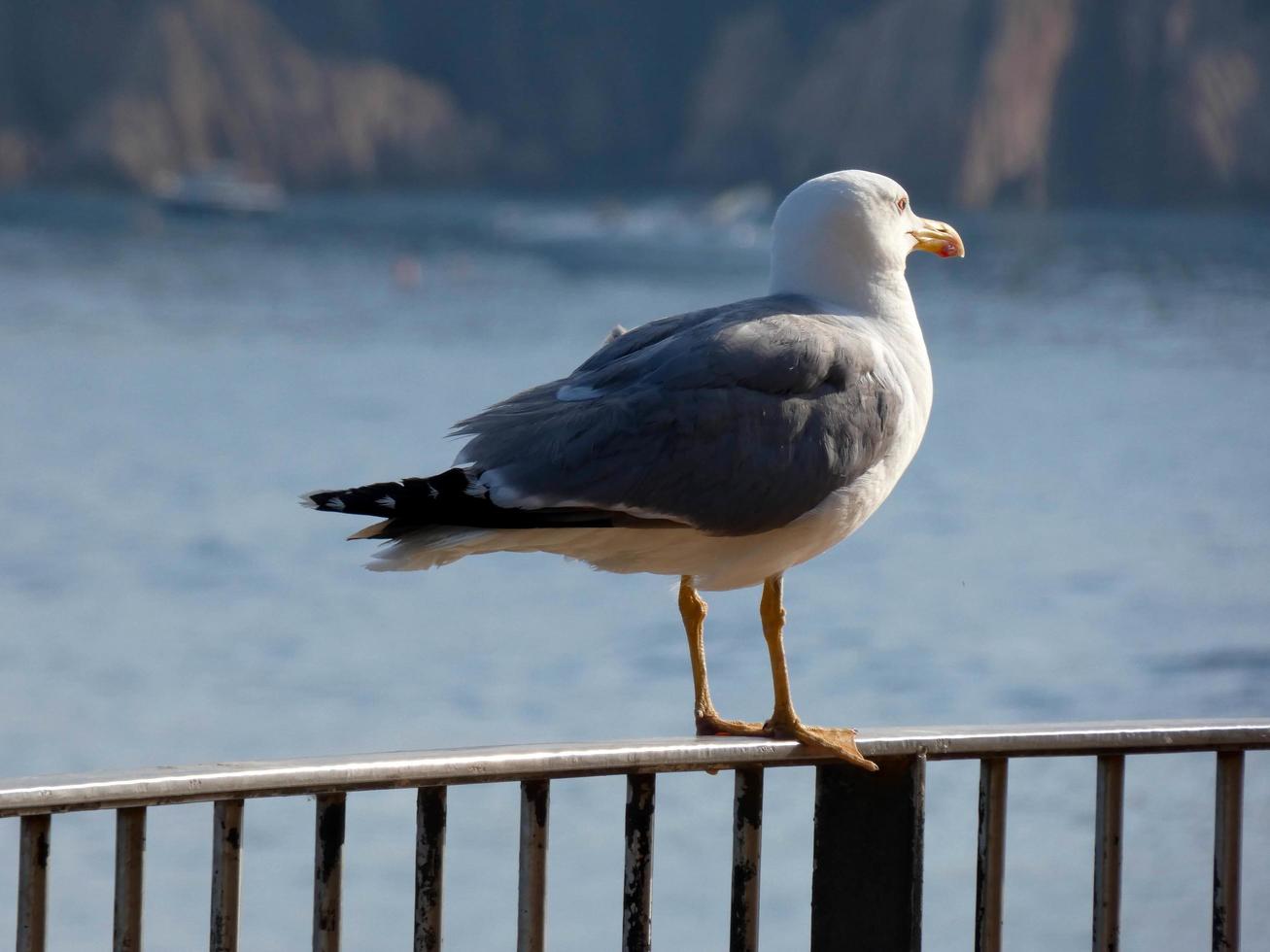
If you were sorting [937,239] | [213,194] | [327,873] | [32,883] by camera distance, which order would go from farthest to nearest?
[213,194], [937,239], [327,873], [32,883]

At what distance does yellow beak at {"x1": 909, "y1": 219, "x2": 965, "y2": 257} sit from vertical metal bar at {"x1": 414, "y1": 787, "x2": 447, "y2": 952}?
1.39 meters

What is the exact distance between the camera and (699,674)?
8.73 feet

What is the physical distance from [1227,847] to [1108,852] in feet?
0.50

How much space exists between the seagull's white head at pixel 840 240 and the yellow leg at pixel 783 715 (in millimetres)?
435

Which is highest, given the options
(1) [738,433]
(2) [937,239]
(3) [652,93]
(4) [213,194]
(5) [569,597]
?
(3) [652,93]

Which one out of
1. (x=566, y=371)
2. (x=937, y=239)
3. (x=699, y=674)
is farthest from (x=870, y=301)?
(x=566, y=371)

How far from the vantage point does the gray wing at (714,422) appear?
7.78 ft

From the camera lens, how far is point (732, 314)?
2.55m

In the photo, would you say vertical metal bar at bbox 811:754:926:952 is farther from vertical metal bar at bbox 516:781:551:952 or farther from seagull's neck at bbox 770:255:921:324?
seagull's neck at bbox 770:255:921:324

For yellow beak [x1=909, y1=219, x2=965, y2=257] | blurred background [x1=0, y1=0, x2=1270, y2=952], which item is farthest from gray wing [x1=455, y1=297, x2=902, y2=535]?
blurred background [x1=0, y1=0, x2=1270, y2=952]

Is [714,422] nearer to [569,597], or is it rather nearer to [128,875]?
[128,875]

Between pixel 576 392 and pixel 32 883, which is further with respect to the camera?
pixel 576 392

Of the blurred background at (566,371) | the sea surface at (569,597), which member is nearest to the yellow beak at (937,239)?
the sea surface at (569,597)

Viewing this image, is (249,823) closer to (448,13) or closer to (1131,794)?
(1131,794)
